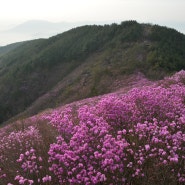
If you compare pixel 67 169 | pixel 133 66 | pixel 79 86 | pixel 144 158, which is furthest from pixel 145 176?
pixel 79 86

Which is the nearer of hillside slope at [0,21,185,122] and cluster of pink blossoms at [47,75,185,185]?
cluster of pink blossoms at [47,75,185,185]

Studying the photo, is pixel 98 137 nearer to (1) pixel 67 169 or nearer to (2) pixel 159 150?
(1) pixel 67 169

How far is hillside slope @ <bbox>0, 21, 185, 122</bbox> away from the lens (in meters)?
49.8

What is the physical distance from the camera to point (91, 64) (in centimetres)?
6562

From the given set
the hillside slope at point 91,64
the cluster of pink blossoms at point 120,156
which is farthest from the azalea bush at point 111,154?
the hillside slope at point 91,64

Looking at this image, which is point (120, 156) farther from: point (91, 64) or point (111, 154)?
point (91, 64)

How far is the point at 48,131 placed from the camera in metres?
9.05

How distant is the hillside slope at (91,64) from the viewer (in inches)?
1962

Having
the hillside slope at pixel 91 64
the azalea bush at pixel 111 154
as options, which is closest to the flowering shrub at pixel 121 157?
the azalea bush at pixel 111 154

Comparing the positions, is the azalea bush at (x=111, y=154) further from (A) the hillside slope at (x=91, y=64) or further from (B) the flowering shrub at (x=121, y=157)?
(A) the hillside slope at (x=91, y=64)

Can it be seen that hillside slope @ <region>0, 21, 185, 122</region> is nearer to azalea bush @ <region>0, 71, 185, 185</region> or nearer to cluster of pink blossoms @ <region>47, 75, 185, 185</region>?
azalea bush @ <region>0, 71, 185, 185</region>

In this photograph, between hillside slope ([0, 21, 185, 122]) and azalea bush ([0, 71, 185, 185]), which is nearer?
azalea bush ([0, 71, 185, 185])

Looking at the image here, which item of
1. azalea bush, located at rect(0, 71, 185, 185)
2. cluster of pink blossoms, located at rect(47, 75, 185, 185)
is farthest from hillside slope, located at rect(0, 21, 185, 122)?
cluster of pink blossoms, located at rect(47, 75, 185, 185)

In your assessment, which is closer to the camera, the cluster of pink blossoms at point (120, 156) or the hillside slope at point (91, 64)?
the cluster of pink blossoms at point (120, 156)
